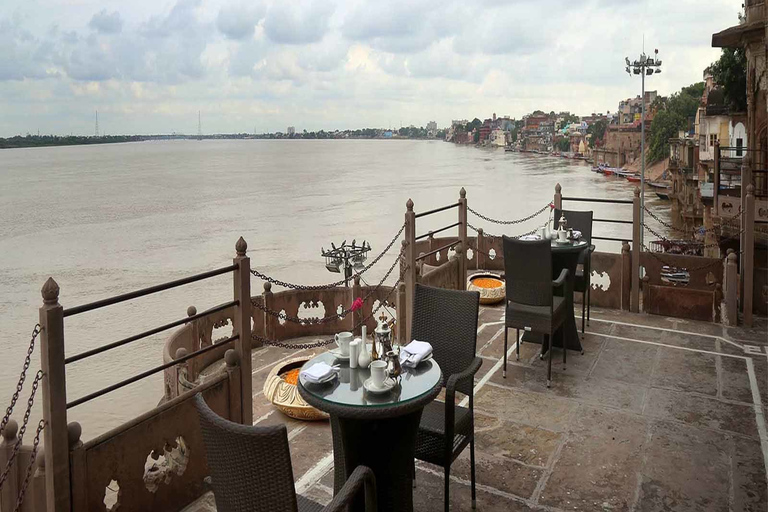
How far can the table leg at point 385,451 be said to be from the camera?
3.40 metres

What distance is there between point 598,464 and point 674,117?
7981 centimetres

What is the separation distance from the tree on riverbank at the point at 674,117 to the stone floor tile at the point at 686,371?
69.9 meters

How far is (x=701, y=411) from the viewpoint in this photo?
5746 millimetres

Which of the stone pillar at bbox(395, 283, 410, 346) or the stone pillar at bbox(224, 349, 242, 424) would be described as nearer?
the stone pillar at bbox(224, 349, 242, 424)

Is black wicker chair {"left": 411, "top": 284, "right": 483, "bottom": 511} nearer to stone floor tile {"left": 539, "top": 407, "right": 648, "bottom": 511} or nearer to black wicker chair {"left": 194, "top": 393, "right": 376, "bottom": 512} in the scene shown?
stone floor tile {"left": 539, "top": 407, "right": 648, "bottom": 511}

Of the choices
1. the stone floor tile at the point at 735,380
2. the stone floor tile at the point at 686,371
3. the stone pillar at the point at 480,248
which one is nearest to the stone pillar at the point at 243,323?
the stone floor tile at the point at 686,371

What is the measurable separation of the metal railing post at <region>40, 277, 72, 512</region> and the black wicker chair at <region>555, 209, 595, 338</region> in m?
6.43

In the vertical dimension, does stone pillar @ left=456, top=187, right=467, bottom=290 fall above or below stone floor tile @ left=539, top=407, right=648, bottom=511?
above

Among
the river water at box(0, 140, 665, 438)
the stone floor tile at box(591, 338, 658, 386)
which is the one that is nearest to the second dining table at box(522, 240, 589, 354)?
the stone floor tile at box(591, 338, 658, 386)

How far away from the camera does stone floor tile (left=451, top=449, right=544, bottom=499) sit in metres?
4.47

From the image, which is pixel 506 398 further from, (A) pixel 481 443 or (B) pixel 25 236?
(B) pixel 25 236

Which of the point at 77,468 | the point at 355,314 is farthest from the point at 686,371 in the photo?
the point at 77,468

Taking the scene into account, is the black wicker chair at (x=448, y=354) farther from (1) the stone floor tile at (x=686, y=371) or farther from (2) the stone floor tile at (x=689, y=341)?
(2) the stone floor tile at (x=689, y=341)

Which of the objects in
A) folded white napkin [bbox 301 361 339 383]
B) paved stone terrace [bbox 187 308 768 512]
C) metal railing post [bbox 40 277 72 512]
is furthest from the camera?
paved stone terrace [bbox 187 308 768 512]
